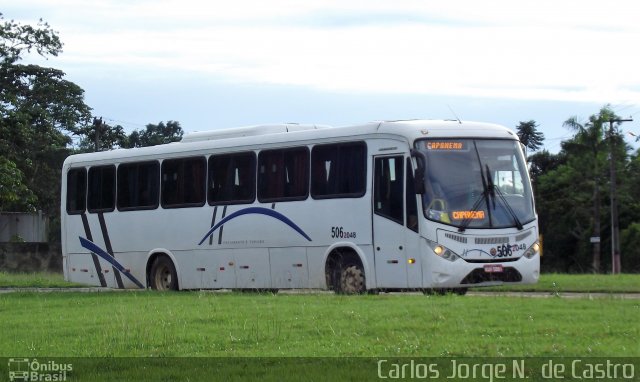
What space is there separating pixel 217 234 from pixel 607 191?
219 feet

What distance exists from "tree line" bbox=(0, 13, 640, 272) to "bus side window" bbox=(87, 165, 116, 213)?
31681 mm

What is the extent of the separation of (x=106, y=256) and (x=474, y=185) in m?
10.2

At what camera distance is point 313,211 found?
79.2ft

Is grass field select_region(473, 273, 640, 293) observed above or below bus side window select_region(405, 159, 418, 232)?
below

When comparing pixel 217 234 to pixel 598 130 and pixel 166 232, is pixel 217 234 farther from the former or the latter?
pixel 598 130

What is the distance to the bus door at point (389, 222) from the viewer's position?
73.2 ft

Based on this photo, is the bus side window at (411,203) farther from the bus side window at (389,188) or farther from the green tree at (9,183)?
the green tree at (9,183)

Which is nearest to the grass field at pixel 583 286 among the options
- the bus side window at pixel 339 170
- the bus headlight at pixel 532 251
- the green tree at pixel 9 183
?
the bus headlight at pixel 532 251

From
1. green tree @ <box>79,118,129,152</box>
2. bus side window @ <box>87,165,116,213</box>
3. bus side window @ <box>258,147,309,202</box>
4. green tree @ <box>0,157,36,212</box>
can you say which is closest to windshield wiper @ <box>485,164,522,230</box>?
bus side window @ <box>258,147,309,202</box>

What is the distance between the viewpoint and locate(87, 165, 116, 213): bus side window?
95.9ft

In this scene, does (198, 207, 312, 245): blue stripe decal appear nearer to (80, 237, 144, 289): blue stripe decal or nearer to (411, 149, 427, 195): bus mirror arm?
(80, 237, 144, 289): blue stripe decal

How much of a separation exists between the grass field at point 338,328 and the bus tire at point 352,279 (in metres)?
3.51

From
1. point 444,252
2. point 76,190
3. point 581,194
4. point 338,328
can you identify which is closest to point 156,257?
point 76,190

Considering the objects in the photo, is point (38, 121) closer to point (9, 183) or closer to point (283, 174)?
point (9, 183)
